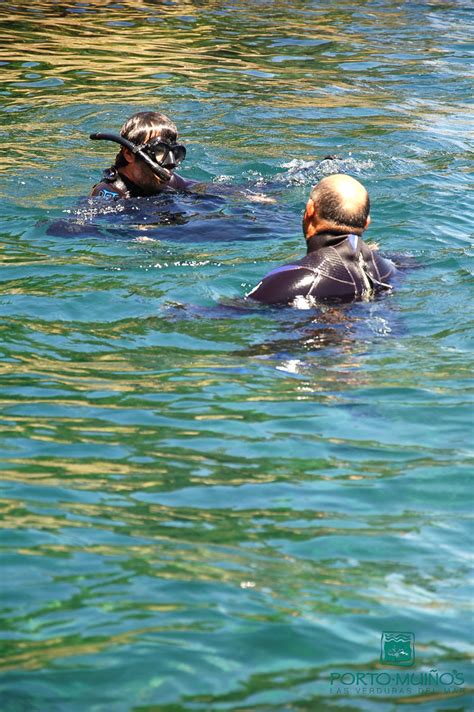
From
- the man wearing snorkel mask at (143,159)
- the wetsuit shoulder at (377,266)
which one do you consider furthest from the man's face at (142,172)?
the wetsuit shoulder at (377,266)

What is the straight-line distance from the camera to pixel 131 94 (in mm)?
11852

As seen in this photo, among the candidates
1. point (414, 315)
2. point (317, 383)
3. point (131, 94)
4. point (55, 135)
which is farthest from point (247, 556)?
point (131, 94)

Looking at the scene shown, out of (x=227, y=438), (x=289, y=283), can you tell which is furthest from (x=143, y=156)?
(x=227, y=438)

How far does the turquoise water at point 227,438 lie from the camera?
307 cm

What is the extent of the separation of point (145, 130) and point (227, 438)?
12.8 feet

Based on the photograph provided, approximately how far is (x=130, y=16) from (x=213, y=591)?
13746 millimetres

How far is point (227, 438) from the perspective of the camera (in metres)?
4.43

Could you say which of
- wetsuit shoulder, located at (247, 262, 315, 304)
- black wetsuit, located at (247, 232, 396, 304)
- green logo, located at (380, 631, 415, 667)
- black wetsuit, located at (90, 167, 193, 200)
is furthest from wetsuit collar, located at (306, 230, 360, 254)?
green logo, located at (380, 631, 415, 667)

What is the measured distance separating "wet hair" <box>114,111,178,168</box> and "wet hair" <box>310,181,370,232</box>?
2470mm

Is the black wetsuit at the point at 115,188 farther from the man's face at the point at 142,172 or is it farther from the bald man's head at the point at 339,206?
the bald man's head at the point at 339,206

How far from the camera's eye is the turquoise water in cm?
307

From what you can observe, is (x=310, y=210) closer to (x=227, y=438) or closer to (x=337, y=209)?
(x=337, y=209)

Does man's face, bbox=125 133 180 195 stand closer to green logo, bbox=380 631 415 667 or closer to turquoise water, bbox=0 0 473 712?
turquoise water, bbox=0 0 473 712

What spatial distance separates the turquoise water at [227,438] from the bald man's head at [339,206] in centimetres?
45
